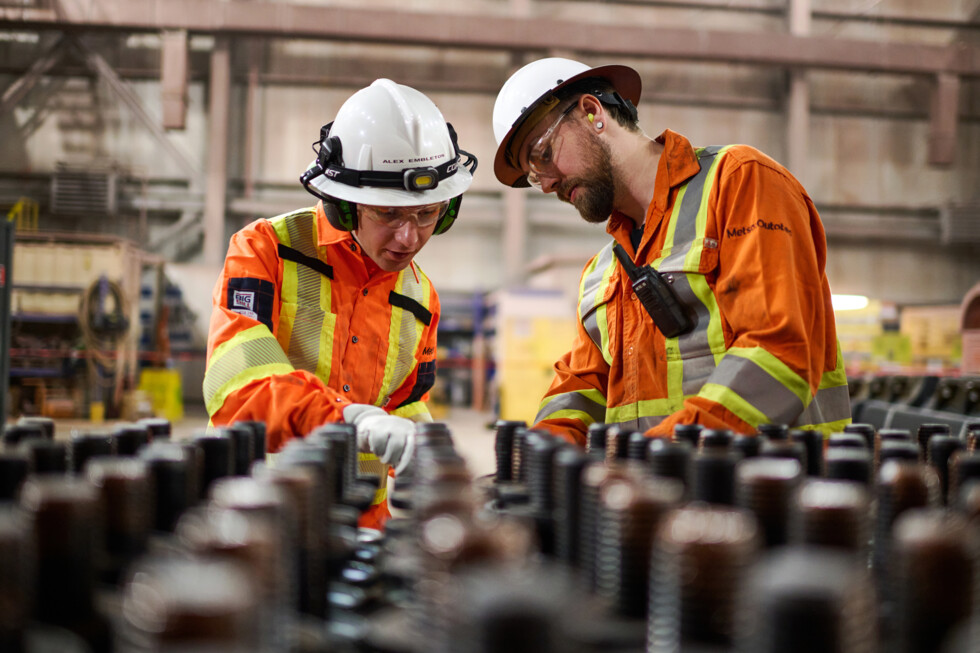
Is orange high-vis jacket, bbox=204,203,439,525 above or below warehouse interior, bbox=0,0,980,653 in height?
below

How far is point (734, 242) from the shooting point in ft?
6.38

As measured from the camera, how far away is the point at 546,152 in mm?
2422

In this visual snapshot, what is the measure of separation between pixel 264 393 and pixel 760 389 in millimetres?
1092

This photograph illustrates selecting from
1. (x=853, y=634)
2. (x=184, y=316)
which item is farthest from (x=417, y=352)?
(x=184, y=316)

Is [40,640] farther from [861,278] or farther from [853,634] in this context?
[861,278]

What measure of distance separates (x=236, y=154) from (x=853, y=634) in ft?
49.7

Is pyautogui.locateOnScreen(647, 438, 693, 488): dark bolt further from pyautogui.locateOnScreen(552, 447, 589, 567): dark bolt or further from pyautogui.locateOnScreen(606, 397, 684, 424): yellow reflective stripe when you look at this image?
pyautogui.locateOnScreen(606, 397, 684, 424): yellow reflective stripe

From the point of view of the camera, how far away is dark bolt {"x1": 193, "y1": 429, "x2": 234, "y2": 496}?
97 centimetres

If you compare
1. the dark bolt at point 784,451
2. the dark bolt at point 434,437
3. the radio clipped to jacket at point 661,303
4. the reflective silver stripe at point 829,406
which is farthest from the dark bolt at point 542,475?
the reflective silver stripe at point 829,406

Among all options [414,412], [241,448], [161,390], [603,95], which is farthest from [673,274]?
[161,390]

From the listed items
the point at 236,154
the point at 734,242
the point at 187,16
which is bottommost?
the point at 734,242

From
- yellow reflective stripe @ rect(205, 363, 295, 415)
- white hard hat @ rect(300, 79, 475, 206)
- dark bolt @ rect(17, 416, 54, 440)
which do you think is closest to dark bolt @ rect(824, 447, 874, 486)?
dark bolt @ rect(17, 416, 54, 440)

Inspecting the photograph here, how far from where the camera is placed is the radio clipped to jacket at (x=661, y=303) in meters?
2.06

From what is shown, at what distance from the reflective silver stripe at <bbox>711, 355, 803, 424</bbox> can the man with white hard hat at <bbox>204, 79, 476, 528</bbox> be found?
0.88m
